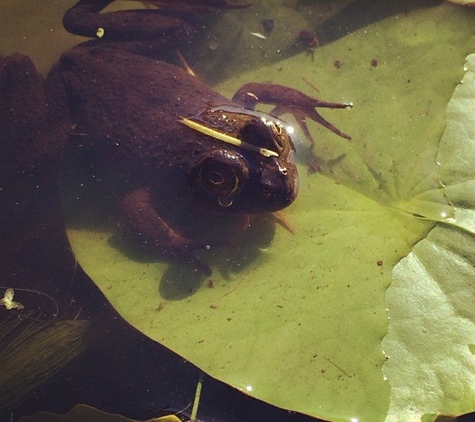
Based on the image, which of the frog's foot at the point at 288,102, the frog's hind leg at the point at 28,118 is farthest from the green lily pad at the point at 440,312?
the frog's hind leg at the point at 28,118

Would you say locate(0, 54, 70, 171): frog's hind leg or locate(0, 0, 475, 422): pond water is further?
locate(0, 54, 70, 171): frog's hind leg

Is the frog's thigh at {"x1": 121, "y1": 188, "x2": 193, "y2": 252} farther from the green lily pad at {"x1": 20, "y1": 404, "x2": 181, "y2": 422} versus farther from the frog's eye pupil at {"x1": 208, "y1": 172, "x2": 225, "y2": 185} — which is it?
the green lily pad at {"x1": 20, "y1": 404, "x2": 181, "y2": 422}

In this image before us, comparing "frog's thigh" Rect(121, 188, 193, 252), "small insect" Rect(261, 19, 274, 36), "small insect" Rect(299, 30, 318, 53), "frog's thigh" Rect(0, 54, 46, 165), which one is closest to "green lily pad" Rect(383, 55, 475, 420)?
"small insect" Rect(299, 30, 318, 53)

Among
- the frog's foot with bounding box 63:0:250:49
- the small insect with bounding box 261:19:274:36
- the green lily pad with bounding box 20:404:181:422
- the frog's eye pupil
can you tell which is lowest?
the green lily pad with bounding box 20:404:181:422

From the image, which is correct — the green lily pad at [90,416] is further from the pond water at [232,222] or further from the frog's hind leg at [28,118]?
the frog's hind leg at [28,118]

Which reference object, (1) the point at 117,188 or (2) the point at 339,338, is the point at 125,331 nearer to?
(1) the point at 117,188

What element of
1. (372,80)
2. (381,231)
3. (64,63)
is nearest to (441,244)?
(381,231)
